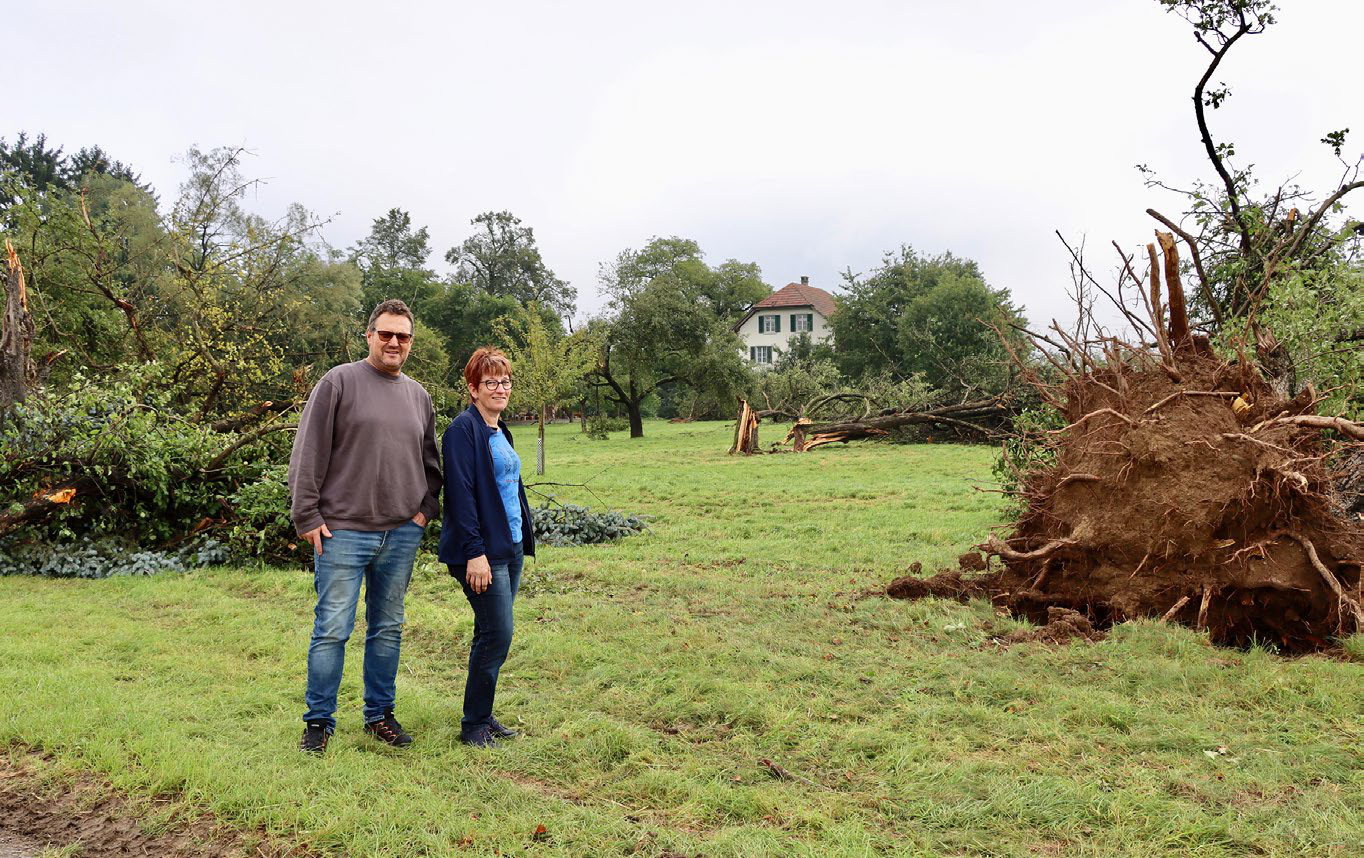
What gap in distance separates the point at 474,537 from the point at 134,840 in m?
1.62

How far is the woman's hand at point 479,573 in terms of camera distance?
12.0 ft

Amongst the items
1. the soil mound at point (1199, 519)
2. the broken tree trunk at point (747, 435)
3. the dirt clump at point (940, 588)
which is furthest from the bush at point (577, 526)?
the broken tree trunk at point (747, 435)

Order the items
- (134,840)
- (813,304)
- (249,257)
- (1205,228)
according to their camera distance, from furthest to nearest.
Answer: (813,304)
(249,257)
(1205,228)
(134,840)

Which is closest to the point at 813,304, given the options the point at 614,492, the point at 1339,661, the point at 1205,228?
the point at 614,492

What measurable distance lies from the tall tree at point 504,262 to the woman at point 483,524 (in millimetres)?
58814

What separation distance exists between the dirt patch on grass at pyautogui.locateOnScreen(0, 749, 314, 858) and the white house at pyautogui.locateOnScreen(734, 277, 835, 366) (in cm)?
5589

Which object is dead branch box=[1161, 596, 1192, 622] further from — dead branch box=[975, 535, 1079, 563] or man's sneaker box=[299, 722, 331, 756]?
man's sneaker box=[299, 722, 331, 756]

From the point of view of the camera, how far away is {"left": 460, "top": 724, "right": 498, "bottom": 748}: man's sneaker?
12.9ft

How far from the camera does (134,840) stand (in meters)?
3.07

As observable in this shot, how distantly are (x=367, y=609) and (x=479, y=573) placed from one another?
56 centimetres

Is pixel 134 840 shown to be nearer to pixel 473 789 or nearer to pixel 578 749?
pixel 473 789

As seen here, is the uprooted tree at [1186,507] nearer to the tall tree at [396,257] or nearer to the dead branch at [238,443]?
the dead branch at [238,443]

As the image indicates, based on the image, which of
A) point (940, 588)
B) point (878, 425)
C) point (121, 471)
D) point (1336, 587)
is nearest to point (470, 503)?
point (940, 588)

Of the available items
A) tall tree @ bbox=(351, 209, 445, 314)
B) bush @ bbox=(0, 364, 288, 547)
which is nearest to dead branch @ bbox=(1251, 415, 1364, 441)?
bush @ bbox=(0, 364, 288, 547)
